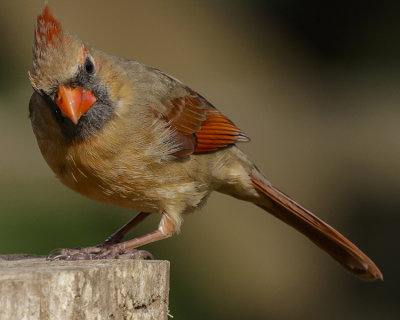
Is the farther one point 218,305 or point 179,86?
point 218,305

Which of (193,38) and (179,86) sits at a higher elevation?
(193,38)

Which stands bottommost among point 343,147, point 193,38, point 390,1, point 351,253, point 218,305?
point 218,305

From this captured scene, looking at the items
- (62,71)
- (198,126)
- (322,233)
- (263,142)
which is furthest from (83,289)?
(263,142)

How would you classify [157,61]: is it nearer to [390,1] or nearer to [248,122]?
[248,122]

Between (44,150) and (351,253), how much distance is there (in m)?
1.57

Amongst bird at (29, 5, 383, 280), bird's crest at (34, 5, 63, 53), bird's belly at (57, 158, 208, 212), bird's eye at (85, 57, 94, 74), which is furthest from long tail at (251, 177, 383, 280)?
bird's crest at (34, 5, 63, 53)

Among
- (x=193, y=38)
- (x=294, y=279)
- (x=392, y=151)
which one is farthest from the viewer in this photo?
(x=193, y=38)

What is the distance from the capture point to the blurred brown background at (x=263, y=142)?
6316 millimetres

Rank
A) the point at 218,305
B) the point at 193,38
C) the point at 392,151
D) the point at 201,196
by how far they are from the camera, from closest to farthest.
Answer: the point at 201,196
the point at 218,305
the point at 392,151
the point at 193,38

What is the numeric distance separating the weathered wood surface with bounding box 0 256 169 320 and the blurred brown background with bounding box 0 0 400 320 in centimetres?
279

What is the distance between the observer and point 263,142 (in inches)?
307

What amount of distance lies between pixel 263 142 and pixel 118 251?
14.4 ft

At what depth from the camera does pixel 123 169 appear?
11.7ft

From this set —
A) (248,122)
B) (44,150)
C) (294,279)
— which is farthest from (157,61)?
(44,150)
